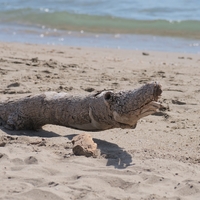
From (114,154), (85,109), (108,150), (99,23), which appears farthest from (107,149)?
(99,23)

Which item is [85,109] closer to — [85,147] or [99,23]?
[85,147]

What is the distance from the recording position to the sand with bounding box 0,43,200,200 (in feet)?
11.6

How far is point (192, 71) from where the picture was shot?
7758 millimetres

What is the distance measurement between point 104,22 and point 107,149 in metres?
10.6

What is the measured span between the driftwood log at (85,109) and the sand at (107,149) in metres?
0.12

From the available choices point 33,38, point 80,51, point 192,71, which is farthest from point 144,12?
point 192,71

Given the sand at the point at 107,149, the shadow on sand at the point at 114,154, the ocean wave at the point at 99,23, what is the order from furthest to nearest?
the ocean wave at the point at 99,23
the shadow on sand at the point at 114,154
the sand at the point at 107,149

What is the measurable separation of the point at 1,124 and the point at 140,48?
5.77 meters

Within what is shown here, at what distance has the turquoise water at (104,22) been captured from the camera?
11828 mm

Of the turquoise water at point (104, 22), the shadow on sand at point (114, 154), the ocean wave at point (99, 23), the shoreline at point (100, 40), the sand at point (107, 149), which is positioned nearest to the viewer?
the sand at point (107, 149)

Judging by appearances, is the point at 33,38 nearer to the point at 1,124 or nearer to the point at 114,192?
the point at 1,124

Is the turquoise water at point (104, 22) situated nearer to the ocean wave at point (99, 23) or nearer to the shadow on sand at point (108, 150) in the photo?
the ocean wave at point (99, 23)

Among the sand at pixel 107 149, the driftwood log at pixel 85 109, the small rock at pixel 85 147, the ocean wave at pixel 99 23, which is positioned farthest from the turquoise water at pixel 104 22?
the small rock at pixel 85 147

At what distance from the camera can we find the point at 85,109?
4566 mm
